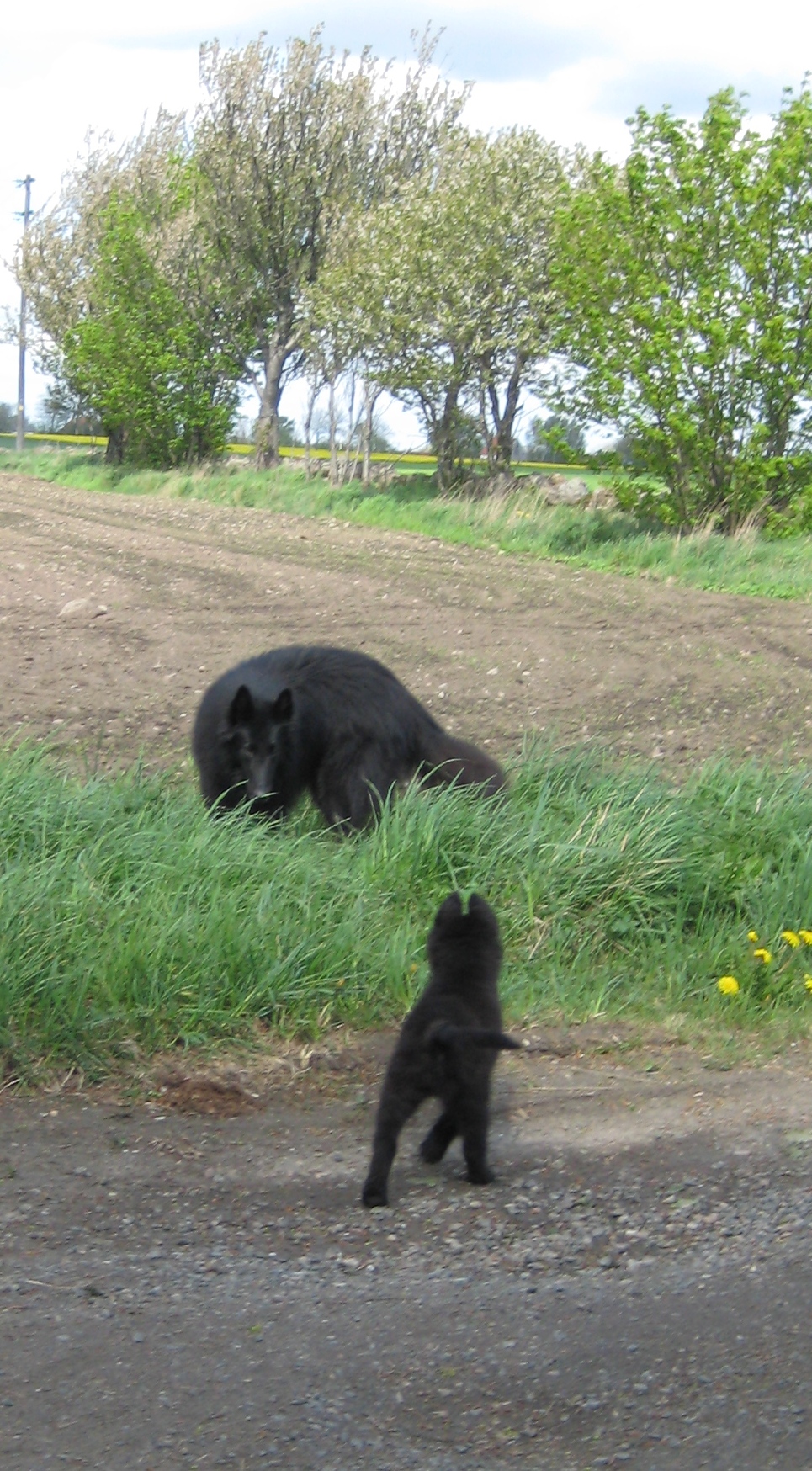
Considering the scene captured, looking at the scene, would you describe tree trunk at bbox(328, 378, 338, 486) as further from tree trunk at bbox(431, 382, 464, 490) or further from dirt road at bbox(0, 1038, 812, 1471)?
dirt road at bbox(0, 1038, 812, 1471)

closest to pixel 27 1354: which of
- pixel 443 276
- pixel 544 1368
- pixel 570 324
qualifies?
pixel 544 1368

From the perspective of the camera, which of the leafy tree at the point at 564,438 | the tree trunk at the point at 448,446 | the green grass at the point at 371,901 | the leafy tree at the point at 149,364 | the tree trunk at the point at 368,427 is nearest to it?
the green grass at the point at 371,901

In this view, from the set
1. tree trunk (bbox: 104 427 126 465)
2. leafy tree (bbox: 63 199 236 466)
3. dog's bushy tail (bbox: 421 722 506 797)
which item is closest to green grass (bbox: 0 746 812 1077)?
dog's bushy tail (bbox: 421 722 506 797)

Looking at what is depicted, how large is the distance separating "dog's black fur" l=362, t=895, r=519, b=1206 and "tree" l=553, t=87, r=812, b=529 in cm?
1482

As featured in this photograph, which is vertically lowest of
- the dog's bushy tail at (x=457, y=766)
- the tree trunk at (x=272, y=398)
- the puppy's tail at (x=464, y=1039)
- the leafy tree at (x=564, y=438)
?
the puppy's tail at (x=464, y=1039)

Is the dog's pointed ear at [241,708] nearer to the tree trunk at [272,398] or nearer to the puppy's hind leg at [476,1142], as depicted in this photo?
the puppy's hind leg at [476,1142]

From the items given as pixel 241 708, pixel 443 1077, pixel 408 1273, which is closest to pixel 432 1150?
pixel 443 1077

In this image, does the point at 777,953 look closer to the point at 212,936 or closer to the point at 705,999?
the point at 705,999

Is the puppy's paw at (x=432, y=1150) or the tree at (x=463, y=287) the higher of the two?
the tree at (x=463, y=287)

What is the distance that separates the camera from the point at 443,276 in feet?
81.6

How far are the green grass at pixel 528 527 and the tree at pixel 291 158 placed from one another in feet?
22.5

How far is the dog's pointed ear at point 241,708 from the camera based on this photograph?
7070 mm

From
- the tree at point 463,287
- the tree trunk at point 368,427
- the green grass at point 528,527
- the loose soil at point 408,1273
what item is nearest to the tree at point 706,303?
the green grass at point 528,527

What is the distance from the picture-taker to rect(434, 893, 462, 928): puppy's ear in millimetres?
4879
